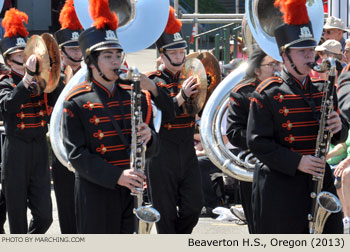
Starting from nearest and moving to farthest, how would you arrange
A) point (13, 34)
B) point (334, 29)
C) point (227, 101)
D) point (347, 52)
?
point (227, 101) < point (13, 34) < point (347, 52) < point (334, 29)

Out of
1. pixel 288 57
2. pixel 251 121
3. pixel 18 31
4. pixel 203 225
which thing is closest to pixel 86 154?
pixel 251 121

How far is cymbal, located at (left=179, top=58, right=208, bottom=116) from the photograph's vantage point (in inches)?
235

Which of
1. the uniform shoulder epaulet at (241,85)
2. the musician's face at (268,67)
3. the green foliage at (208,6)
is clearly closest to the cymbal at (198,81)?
the uniform shoulder epaulet at (241,85)

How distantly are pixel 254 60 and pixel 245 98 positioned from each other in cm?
30

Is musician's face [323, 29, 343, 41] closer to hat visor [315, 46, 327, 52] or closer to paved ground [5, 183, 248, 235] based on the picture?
hat visor [315, 46, 327, 52]

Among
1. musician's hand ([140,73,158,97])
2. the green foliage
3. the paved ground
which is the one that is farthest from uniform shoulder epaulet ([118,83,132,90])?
the green foliage

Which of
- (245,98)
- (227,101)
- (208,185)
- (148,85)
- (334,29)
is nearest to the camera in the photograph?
(148,85)

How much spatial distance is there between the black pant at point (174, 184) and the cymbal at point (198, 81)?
27 centimetres

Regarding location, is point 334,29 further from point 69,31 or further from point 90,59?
point 90,59

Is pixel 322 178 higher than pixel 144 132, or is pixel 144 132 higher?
pixel 144 132

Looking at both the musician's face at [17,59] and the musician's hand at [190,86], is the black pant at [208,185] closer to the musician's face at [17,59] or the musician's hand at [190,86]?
the musician's hand at [190,86]

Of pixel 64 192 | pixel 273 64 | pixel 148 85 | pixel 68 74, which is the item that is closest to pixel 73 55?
pixel 68 74

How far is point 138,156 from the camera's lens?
A: 4211 mm

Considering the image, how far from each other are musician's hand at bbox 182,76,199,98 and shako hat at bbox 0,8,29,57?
4.43 ft
